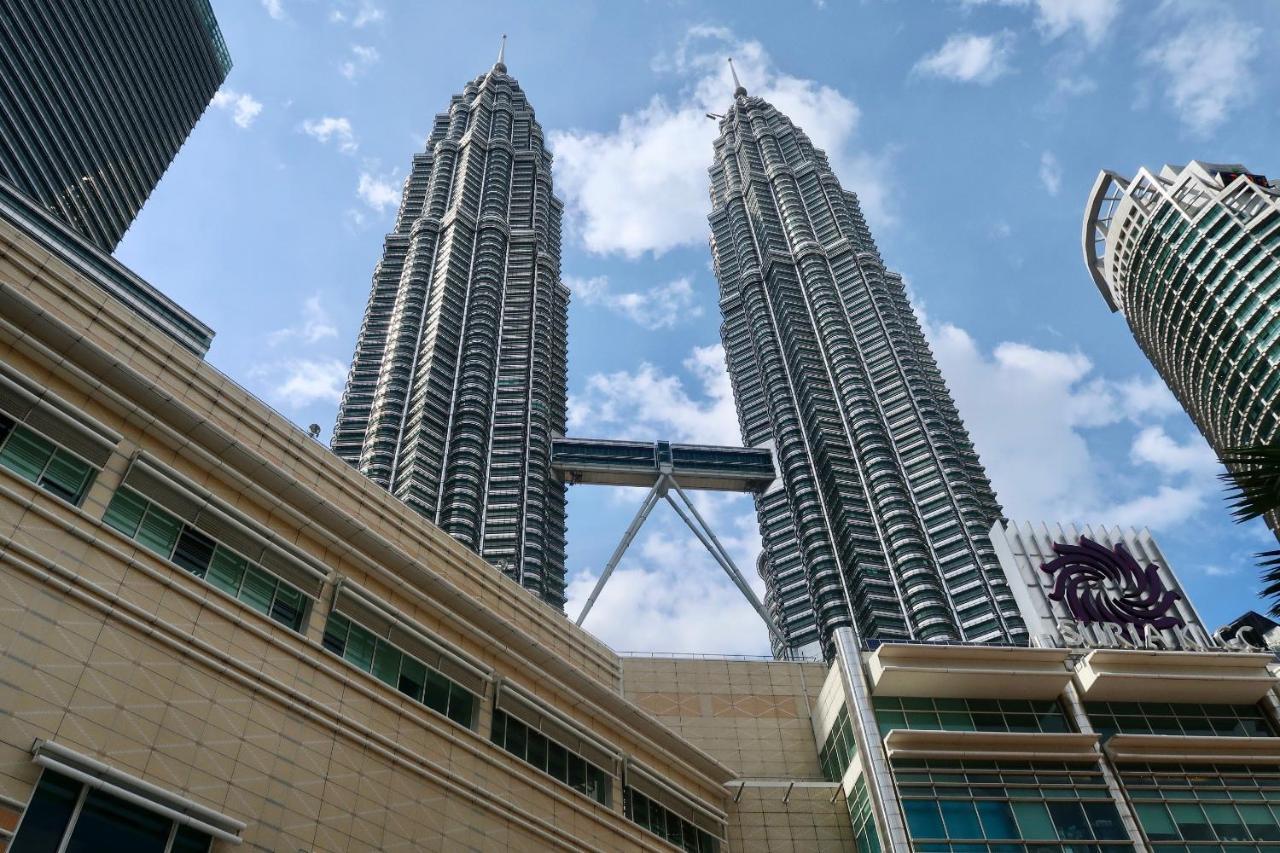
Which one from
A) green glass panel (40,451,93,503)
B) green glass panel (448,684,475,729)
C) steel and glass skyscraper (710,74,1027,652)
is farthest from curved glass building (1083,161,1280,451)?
green glass panel (40,451,93,503)

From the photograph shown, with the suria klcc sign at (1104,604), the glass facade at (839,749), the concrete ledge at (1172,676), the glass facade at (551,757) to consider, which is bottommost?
the glass facade at (551,757)

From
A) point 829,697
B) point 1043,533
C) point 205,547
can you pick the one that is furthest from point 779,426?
point 205,547

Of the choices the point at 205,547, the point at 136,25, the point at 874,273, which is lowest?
the point at 205,547

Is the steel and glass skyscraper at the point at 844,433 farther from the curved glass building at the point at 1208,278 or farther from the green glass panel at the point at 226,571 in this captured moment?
the green glass panel at the point at 226,571

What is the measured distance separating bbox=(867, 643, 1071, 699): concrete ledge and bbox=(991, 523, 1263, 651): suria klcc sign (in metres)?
5.09

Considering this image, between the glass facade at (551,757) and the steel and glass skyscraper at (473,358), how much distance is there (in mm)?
64765

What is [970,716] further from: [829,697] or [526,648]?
[526,648]

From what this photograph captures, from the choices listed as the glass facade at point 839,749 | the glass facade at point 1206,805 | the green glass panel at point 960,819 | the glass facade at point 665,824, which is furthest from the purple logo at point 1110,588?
the glass facade at point 665,824

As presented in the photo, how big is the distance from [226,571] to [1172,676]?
3795 cm

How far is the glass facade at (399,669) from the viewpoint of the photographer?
1147 inches

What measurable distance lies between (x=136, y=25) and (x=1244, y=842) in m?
141

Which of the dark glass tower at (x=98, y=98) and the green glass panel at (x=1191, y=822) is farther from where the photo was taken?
the dark glass tower at (x=98, y=98)

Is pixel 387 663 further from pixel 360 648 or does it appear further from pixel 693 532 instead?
pixel 693 532

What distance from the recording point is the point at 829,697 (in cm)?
4525
